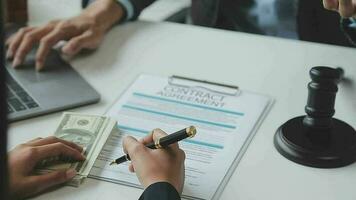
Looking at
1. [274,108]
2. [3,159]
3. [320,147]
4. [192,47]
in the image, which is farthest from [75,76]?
[3,159]

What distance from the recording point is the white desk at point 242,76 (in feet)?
2.70

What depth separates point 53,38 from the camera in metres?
1.24

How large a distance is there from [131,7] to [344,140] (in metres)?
0.71

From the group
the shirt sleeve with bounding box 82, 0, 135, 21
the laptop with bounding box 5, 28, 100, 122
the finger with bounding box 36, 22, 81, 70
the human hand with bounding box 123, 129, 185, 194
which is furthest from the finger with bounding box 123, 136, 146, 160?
the shirt sleeve with bounding box 82, 0, 135, 21

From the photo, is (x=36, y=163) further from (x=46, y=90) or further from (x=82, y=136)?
(x=46, y=90)

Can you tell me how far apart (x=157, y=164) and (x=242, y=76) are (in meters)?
0.43

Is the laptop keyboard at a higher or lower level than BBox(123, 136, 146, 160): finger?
lower

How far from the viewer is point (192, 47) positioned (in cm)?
129

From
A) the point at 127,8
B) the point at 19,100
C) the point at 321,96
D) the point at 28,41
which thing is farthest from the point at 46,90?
the point at 321,96

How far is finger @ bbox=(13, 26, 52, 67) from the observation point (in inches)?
46.8

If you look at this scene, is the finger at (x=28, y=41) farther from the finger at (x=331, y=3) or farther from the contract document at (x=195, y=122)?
the finger at (x=331, y=3)

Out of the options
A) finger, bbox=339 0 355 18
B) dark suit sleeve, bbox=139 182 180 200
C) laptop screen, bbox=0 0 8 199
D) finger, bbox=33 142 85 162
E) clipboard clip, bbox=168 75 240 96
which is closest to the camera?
laptop screen, bbox=0 0 8 199

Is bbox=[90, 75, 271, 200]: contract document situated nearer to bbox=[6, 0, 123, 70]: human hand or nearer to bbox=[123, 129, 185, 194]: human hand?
bbox=[123, 129, 185, 194]: human hand

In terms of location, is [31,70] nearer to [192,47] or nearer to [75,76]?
[75,76]
